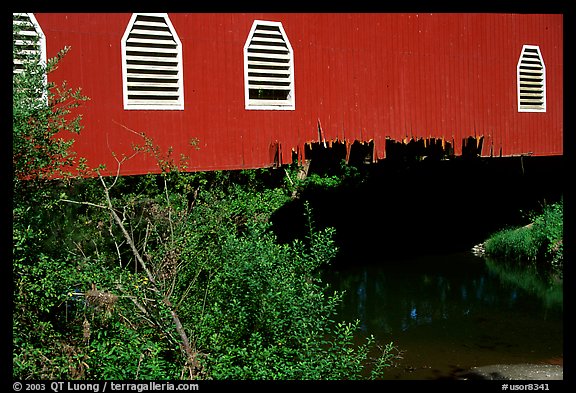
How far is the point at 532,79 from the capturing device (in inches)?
577

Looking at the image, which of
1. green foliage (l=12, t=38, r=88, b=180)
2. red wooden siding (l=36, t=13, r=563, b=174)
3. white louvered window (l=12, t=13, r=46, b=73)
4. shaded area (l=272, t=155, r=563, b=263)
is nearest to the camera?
green foliage (l=12, t=38, r=88, b=180)

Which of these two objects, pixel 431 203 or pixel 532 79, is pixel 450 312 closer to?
pixel 532 79

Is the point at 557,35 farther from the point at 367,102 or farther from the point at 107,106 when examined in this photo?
the point at 107,106

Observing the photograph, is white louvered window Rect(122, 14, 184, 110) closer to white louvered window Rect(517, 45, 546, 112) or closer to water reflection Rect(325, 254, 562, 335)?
water reflection Rect(325, 254, 562, 335)

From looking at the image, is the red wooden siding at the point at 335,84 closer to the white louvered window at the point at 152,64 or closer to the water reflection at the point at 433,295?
the white louvered window at the point at 152,64

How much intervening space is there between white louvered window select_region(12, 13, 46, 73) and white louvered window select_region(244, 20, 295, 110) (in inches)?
117

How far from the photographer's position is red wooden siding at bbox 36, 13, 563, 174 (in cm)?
921

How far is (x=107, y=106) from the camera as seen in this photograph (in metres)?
9.20

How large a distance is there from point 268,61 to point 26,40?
3.98m

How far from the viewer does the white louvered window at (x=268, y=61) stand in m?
10.6

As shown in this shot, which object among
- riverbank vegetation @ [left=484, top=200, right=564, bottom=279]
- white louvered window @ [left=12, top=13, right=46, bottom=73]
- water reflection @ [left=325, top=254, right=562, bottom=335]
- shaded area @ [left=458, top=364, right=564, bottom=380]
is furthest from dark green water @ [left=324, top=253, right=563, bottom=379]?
white louvered window @ [left=12, top=13, right=46, bottom=73]

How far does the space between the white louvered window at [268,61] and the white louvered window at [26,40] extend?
2.98 meters
